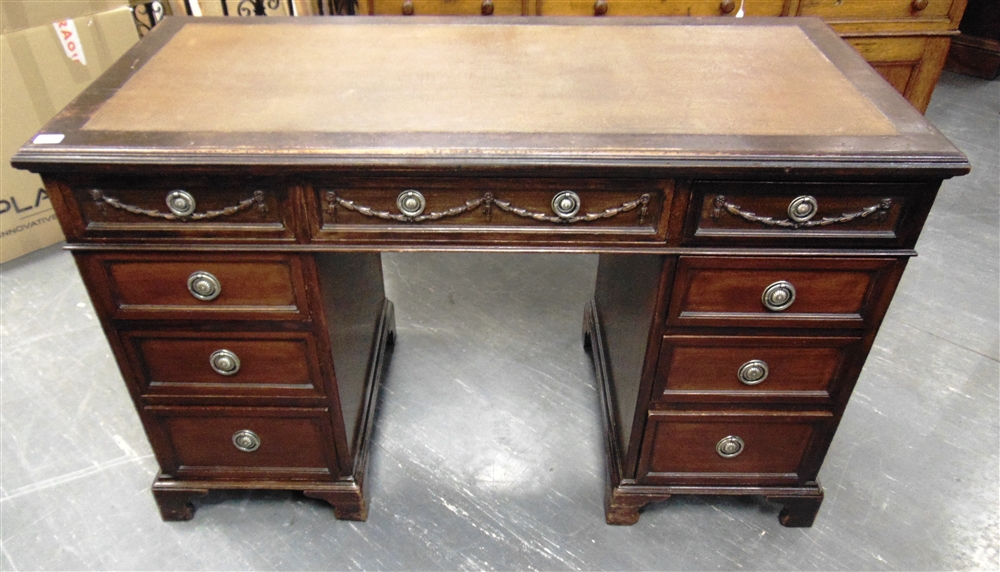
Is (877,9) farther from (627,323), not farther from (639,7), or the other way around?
(627,323)

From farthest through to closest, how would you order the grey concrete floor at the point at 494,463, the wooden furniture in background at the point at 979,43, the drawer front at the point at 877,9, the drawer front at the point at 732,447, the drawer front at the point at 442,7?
the wooden furniture in background at the point at 979,43 < the drawer front at the point at 877,9 < the drawer front at the point at 442,7 < the grey concrete floor at the point at 494,463 < the drawer front at the point at 732,447

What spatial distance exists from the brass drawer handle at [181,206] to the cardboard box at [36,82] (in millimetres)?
1292

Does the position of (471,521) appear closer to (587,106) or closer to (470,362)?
(470,362)

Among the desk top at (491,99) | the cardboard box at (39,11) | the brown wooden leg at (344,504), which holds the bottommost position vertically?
the brown wooden leg at (344,504)

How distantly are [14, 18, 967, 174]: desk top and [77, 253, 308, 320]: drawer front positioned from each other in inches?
7.8

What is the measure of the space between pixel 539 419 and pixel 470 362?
0.90 feet

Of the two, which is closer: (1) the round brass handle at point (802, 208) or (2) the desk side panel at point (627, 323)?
(1) the round brass handle at point (802, 208)

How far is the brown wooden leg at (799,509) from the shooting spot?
1.52m

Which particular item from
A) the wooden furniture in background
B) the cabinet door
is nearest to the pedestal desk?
the cabinet door

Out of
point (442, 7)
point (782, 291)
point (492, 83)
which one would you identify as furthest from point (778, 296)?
point (442, 7)

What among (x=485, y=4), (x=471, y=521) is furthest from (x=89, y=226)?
(x=485, y=4)

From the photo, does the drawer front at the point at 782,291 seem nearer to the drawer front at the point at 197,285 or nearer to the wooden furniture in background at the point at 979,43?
the drawer front at the point at 197,285

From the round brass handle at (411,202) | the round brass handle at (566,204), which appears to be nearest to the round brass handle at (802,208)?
the round brass handle at (566,204)

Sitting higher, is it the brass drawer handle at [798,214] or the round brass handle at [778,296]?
the brass drawer handle at [798,214]
